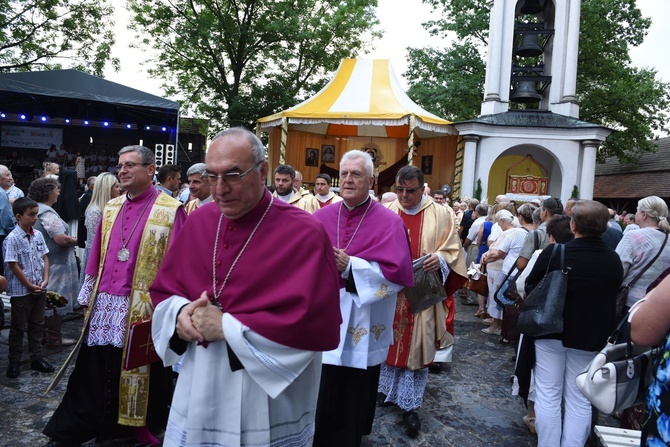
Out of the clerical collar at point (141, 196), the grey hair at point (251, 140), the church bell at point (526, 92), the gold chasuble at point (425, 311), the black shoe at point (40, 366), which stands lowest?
the black shoe at point (40, 366)

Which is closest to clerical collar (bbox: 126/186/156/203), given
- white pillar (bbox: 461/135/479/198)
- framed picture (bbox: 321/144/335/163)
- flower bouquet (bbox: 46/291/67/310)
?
flower bouquet (bbox: 46/291/67/310)

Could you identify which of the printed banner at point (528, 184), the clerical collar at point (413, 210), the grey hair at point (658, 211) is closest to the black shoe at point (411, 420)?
the clerical collar at point (413, 210)

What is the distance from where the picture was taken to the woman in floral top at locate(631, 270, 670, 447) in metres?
1.58

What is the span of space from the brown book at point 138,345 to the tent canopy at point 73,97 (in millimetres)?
13725

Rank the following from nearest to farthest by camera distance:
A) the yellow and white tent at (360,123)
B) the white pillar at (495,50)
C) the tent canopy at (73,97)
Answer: the tent canopy at (73,97) < the yellow and white tent at (360,123) < the white pillar at (495,50)

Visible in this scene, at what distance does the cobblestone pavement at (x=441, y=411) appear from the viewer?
3.61m

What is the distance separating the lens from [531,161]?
1778 centimetres

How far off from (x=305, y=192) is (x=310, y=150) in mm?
12938

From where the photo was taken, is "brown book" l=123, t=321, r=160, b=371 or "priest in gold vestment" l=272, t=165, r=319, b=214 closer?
"brown book" l=123, t=321, r=160, b=371

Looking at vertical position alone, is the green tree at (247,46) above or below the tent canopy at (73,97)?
above

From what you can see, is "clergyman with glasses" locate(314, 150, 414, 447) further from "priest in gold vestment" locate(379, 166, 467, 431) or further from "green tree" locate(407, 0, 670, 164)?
"green tree" locate(407, 0, 670, 164)

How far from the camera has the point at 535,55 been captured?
16.2 metres

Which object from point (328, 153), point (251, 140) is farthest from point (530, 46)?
point (251, 140)

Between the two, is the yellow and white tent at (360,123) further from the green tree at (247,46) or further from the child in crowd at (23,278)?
the child in crowd at (23,278)
